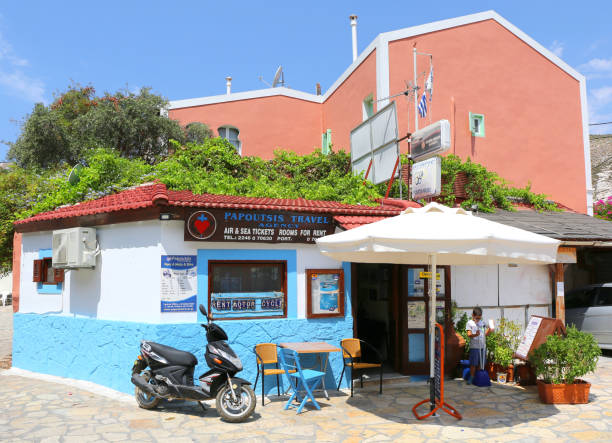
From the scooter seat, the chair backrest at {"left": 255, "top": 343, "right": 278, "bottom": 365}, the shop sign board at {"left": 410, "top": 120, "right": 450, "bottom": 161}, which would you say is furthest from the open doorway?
the scooter seat

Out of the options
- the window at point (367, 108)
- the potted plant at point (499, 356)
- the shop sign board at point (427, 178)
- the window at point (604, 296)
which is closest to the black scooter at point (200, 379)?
the potted plant at point (499, 356)

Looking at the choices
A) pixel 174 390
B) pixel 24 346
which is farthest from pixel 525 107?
pixel 24 346

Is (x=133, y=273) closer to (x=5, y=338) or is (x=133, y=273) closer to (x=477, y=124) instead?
(x=5, y=338)

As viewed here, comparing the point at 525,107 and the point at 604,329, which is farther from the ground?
the point at 525,107

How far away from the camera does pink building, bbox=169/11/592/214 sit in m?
14.6

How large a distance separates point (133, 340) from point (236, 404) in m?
2.24

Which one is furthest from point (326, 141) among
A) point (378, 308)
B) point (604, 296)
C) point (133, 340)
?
point (133, 340)

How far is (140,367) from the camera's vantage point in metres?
7.02

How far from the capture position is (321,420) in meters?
6.59

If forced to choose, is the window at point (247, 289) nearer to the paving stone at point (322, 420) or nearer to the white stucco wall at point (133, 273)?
the white stucco wall at point (133, 273)

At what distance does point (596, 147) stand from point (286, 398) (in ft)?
114

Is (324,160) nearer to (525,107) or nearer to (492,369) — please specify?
(525,107)

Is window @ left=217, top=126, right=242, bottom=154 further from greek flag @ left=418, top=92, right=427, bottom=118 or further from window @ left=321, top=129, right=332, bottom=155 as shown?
greek flag @ left=418, top=92, right=427, bottom=118

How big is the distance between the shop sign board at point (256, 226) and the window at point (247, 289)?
46 cm
